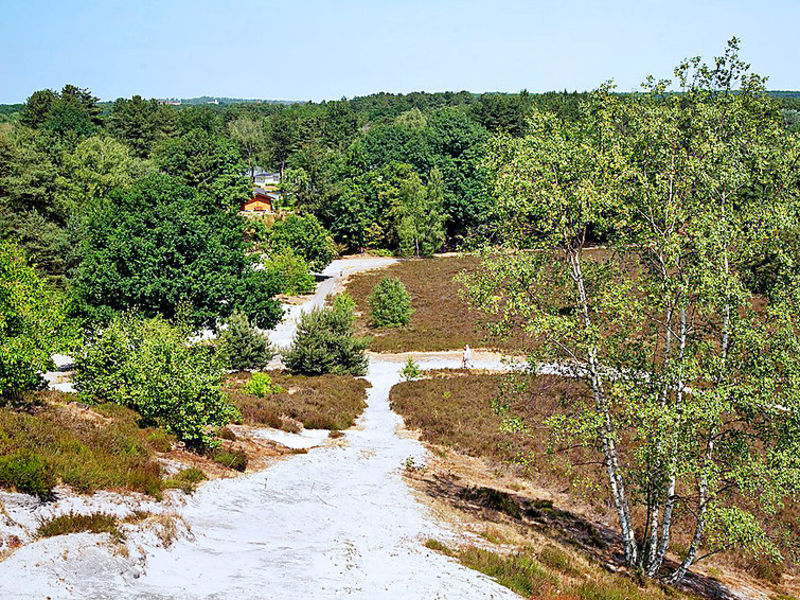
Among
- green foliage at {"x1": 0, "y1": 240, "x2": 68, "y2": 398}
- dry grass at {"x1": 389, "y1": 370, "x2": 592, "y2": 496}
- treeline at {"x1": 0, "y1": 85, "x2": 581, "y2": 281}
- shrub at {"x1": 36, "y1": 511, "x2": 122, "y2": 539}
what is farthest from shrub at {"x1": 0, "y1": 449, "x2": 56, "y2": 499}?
treeline at {"x1": 0, "y1": 85, "x2": 581, "y2": 281}

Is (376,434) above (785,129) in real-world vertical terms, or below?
below

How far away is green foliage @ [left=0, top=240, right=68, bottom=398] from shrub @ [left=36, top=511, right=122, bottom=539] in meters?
5.80

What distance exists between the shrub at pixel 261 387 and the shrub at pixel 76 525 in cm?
1512

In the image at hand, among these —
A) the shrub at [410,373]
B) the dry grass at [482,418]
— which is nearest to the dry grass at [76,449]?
the dry grass at [482,418]

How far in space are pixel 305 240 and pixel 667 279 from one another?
58107 millimetres

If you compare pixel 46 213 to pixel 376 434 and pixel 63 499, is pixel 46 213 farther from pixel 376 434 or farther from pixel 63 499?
pixel 63 499

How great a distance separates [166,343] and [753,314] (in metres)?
14.7

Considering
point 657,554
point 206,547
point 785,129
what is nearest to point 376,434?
point 657,554

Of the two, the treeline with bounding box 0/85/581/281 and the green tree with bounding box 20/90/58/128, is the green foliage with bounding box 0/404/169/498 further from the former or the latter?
the green tree with bounding box 20/90/58/128

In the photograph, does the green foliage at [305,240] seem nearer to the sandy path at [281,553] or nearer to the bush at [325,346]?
the bush at [325,346]

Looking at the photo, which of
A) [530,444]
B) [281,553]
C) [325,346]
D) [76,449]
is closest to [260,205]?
[325,346]

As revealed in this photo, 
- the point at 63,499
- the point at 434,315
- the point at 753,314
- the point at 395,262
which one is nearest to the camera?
the point at 63,499

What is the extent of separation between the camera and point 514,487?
19688 millimetres

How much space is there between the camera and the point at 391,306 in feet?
163
